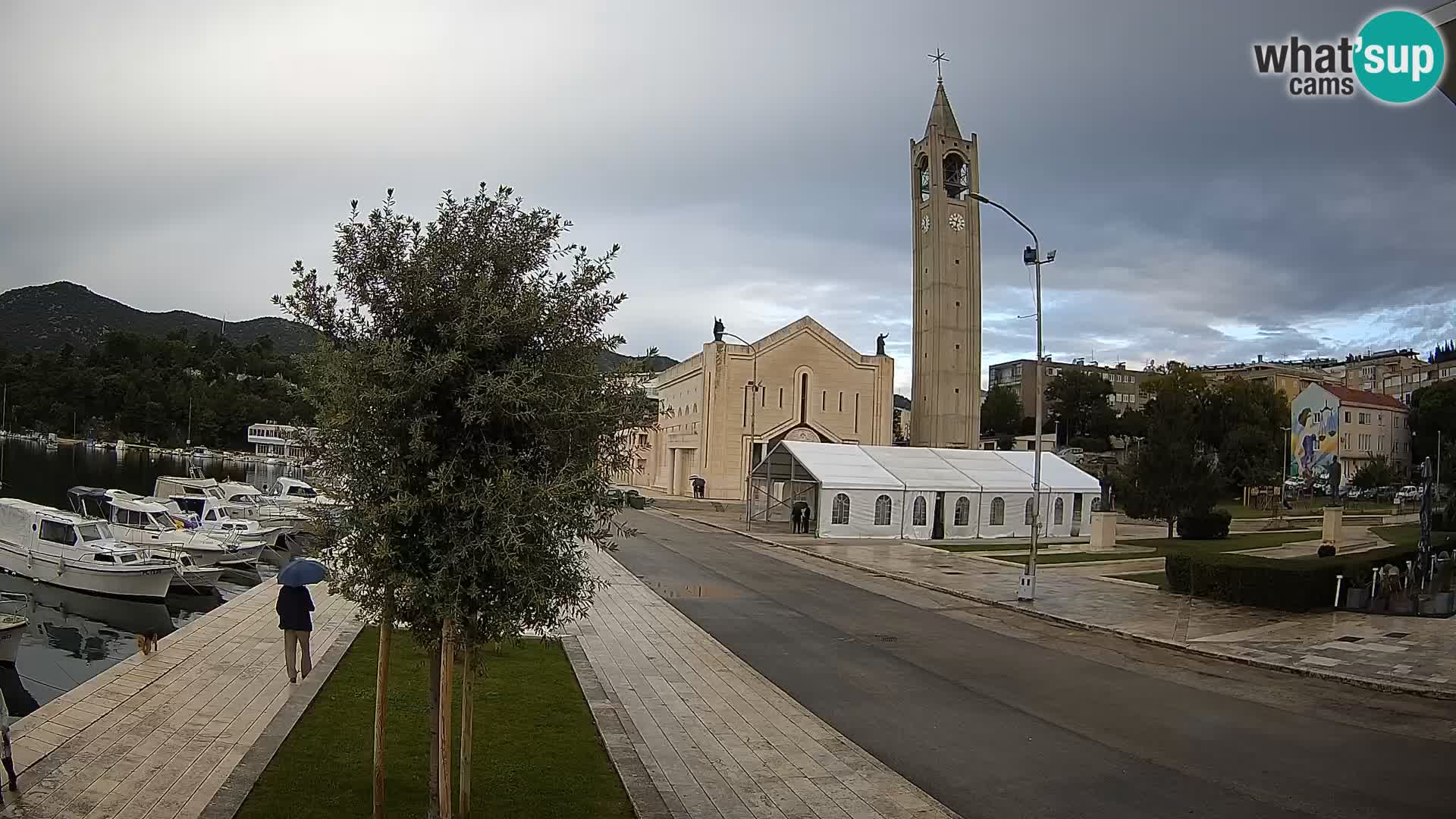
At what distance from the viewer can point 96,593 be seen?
2270cm

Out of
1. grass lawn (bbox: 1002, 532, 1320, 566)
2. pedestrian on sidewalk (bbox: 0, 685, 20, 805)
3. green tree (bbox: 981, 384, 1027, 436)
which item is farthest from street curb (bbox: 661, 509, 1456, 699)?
green tree (bbox: 981, 384, 1027, 436)

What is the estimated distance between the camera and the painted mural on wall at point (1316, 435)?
3859cm

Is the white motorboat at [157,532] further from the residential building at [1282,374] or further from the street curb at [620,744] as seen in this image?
the residential building at [1282,374]

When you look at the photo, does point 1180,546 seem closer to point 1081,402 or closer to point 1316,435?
point 1316,435

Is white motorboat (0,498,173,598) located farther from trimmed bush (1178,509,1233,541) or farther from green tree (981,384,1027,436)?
green tree (981,384,1027,436)

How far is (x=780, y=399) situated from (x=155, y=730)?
57271mm

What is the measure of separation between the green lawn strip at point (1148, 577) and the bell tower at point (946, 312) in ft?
137

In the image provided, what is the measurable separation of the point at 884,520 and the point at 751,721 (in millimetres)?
28553

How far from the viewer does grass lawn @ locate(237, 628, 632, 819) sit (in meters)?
7.50

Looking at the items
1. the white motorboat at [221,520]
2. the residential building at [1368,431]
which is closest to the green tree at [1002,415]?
the residential building at [1368,431]

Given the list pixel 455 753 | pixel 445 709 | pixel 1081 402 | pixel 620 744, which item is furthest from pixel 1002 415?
pixel 445 709

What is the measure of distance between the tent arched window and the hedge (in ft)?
53.2

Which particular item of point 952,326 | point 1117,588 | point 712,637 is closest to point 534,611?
point 712,637

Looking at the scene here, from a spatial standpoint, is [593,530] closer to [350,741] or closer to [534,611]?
[534,611]
